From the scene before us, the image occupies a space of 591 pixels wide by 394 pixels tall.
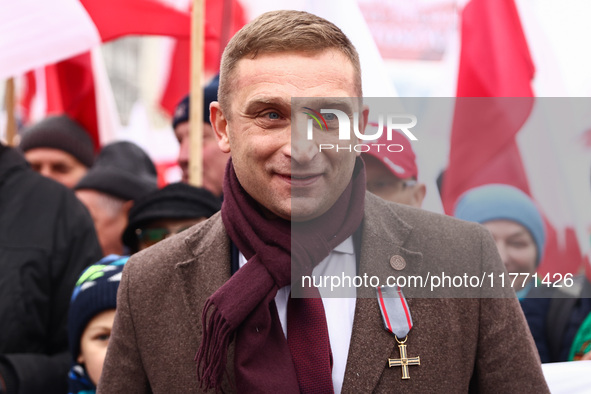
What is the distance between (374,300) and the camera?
1.94m

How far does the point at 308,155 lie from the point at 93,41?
3044mm

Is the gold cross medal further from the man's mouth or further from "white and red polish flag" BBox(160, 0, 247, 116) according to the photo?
"white and red polish flag" BBox(160, 0, 247, 116)

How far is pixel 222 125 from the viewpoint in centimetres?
206

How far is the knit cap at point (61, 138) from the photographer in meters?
5.27

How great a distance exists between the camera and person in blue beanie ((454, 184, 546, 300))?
2.10 metres

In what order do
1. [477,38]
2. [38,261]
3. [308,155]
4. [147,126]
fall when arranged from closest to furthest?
[308,155] < [38,261] < [477,38] < [147,126]

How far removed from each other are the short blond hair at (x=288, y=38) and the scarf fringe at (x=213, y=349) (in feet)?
1.95

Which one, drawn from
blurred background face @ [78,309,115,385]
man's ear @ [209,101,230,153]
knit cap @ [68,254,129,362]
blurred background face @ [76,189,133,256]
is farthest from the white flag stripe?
man's ear @ [209,101,230,153]

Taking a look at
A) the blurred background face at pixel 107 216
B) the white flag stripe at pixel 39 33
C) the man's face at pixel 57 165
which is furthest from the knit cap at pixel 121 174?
the white flag stripe at pixel 39 33

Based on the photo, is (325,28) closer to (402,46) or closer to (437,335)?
(437,335)

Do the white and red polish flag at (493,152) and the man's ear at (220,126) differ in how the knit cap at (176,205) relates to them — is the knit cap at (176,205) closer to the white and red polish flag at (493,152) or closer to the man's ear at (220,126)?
the white and red polish flag at (493,152)

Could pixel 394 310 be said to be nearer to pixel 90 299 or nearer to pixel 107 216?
pixel 90 299

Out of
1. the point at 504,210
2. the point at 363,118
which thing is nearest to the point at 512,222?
the point at 504,210

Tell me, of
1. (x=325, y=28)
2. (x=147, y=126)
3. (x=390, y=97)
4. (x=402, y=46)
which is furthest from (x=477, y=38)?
(x=147, y=126)
